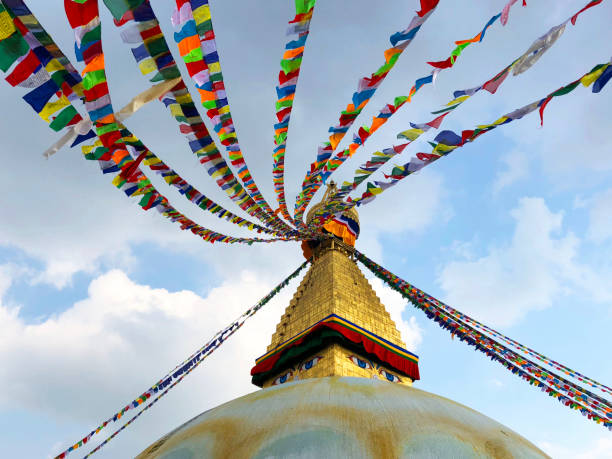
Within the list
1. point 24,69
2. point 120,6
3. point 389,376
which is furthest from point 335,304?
point 120,6

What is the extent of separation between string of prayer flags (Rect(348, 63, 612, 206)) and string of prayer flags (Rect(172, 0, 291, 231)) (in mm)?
2193

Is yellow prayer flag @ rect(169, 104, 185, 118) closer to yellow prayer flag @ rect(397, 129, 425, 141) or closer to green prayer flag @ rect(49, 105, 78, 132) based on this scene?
green prayer flag @ rect(49, 105, 78, 132)

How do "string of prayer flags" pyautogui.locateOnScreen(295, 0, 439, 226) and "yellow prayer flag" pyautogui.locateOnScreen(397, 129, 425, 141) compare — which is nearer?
"string of prayer flags" pyautogui.locateOnScreen(295, 0, 439, 226)

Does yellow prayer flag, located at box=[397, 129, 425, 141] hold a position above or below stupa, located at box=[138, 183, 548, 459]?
above

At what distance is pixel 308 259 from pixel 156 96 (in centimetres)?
972

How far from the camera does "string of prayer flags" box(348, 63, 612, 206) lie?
10.4ft

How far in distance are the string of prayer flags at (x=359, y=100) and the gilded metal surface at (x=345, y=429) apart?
9.73 ft

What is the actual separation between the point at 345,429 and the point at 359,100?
321cm

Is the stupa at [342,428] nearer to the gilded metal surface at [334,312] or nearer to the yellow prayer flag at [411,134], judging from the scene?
the yellow prayer flag at [411,134]

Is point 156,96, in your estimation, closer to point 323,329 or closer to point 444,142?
point 444,142

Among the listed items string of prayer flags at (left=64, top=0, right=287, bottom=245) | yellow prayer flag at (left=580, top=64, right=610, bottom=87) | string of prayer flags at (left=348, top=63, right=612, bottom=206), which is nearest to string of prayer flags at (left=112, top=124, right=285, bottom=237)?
string of prayer flags at (left=64, top=0, right=287, bottom=245)

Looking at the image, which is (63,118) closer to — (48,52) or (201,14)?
(48,52)

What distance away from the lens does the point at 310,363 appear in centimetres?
855

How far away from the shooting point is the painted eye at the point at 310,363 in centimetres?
843
